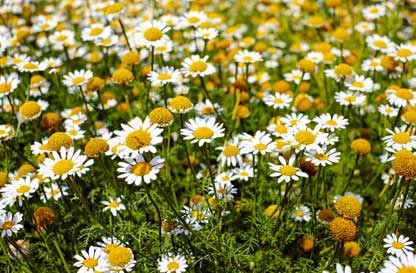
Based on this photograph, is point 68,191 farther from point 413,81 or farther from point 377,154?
point 413,81

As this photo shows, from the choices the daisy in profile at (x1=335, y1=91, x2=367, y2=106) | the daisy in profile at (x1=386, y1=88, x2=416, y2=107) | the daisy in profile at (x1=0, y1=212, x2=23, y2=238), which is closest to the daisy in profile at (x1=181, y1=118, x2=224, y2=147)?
the daisy in profile at (x1=0, y1=212, x2=23, y2=238)

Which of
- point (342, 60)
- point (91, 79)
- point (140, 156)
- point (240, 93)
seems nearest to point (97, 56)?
point (91, 79)

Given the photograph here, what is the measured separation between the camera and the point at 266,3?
Result: 248 inches

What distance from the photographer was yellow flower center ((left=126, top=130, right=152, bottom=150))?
104 inches

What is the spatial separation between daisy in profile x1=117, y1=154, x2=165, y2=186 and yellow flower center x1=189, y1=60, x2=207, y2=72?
3.90 ft

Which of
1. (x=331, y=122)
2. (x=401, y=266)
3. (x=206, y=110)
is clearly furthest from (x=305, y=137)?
(x=206, y=110)

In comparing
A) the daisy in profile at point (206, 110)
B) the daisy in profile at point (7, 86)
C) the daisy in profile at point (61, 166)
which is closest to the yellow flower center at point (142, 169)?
the daisy in profile at point (61, 166)

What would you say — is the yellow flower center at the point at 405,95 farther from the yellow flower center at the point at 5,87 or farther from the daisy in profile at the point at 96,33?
the yellow flower center at the point at 5,87

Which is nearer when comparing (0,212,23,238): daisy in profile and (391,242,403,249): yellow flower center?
(391,242,403,249): yellow flower center

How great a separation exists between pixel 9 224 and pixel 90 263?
0.60 meters

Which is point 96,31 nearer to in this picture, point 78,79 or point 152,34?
point 78,79

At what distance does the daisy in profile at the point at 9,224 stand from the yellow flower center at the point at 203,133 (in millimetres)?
1173

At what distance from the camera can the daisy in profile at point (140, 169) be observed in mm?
2611

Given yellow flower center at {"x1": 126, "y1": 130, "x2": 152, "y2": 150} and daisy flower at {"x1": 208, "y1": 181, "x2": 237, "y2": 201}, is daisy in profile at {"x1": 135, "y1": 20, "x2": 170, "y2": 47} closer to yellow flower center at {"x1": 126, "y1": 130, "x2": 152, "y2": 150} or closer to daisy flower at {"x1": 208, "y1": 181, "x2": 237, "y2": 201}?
daisy flower at {"x1": 208, "y1": 181, "x2": 237, "y2": 201}
